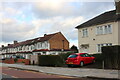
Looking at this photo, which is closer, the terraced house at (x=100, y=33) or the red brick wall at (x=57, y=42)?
the terraced house at (x=100, y=33)

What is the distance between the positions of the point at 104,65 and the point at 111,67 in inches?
39.5

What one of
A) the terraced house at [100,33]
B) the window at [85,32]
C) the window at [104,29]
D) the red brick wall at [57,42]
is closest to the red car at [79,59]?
the terraced house at [100,33]

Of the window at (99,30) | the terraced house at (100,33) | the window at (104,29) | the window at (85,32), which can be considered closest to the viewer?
the terraced house at (100,33)

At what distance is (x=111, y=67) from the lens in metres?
19.5

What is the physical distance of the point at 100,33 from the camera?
31.9 metres

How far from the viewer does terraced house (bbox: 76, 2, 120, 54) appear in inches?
1152

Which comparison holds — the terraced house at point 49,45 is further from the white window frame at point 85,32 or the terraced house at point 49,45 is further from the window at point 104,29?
the window at point 104,29

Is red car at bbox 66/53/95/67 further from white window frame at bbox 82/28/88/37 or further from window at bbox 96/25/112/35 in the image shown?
white window frame at bbox 82/28/88/37

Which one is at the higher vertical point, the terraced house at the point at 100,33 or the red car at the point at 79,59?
the terraced house at the point at 100,33

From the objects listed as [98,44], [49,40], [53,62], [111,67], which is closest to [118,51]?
[111,67]

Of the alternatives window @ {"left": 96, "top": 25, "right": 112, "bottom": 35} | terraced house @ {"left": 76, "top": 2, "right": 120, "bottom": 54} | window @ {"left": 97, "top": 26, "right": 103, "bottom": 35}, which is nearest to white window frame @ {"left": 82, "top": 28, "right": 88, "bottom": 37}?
terraced house @ {"left": 76, "top": 2, "right": 120, "bottom": 54}

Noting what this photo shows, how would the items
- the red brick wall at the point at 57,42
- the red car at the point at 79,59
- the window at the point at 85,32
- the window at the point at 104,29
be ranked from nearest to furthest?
the red car at the point at 79,59, the window at the point at 104,29, the window at the point at 85,32, the red brick wall at the point at 57,42

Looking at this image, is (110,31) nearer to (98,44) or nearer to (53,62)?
(98,44)

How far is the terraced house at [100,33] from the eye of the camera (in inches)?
1152
